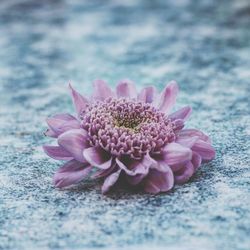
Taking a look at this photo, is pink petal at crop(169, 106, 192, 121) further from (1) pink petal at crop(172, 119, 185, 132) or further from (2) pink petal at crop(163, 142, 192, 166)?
(2) pink petal at crop(163, 142, 192, 166)

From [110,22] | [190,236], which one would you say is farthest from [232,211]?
[110,22]

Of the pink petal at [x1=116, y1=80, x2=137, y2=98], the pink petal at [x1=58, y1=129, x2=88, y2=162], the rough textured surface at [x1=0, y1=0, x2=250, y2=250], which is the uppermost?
the pink petal at [x1=116, y1=80, x2=137, y2=98]

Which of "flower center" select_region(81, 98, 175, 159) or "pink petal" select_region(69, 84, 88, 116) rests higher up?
"pink petal" select_region(69, 84, 88, 116)

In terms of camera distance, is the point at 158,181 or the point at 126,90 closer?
the point at 158,181

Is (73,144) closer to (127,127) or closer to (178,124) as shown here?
(127,127)

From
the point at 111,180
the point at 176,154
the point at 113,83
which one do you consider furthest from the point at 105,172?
the point at 113,83

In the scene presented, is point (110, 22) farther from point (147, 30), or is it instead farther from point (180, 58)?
point (180, 58)

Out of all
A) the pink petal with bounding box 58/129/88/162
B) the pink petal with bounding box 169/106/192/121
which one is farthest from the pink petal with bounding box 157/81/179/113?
the pink petal with bounding box 58/129/88/162
